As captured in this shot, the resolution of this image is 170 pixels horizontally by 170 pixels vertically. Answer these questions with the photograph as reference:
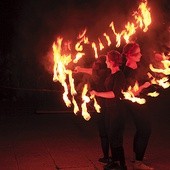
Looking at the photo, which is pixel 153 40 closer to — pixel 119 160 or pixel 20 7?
pixel 20 7

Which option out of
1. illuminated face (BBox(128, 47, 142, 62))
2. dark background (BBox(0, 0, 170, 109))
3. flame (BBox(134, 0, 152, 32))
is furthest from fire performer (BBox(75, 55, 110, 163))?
dark background (BBox(0, 0, 170, 109))

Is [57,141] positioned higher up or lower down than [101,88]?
lower down

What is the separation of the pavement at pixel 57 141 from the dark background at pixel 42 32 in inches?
42.8

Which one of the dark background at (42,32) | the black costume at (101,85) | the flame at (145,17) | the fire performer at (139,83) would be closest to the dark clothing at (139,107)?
the fire performer at (139,83)

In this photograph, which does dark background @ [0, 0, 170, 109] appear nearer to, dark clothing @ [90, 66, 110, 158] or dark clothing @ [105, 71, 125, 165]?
dark clothing @ [90, 66, 110, 158]

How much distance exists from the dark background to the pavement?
3.57 feet

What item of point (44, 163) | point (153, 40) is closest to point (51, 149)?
point (44, 163)

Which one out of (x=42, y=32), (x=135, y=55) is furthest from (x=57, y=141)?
(x=42, y=32)

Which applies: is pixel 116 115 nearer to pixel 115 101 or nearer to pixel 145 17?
pixel 115 101

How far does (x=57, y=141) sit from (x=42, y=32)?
21.7ft

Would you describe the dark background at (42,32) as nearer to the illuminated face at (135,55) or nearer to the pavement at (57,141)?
the pavement at (57,141)

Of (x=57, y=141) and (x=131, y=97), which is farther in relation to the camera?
(x=57, y=141)

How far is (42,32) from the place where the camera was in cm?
1417

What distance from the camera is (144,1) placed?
8672 mm
